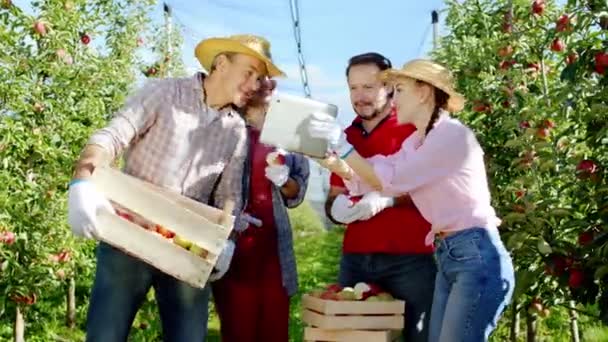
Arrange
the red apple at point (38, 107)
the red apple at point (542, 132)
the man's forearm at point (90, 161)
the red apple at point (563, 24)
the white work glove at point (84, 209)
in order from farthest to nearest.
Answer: the red apple at point (38, 107), the red apple at point (542, 132), the red apple at point (563, 24), the man's forearm at point (90, 161), the white work glove at point (84, 209)

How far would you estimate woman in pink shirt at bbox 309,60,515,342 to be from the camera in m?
2.41

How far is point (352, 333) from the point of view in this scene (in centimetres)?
276

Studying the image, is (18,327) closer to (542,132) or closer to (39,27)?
(39,27)

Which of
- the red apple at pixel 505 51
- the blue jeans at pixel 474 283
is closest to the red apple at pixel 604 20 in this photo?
the red apple at pixel 505 51

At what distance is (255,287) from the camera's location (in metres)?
2.95

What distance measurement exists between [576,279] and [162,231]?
190cm

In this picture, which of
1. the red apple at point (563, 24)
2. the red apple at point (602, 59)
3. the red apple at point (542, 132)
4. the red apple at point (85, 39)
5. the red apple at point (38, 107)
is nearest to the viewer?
the red apple at point (602, 59)

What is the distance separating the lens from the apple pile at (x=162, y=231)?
2.34 metres

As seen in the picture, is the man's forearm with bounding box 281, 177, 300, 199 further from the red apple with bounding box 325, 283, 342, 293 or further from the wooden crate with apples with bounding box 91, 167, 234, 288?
the wooden crate with apples with bounding box 91, 167, 234, 288

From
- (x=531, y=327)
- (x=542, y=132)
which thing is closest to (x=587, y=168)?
(x=542, y=132)

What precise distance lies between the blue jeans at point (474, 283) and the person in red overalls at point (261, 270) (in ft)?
2.12

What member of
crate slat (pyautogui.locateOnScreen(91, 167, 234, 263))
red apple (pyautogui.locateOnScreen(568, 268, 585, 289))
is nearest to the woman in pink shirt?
crate slat (pyautogui.locateOnScreen(91, 167, 234, 263))

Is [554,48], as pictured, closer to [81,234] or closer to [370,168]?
[370,168]

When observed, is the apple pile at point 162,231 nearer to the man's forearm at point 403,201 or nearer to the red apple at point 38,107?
the man's forearm at point 403,201
